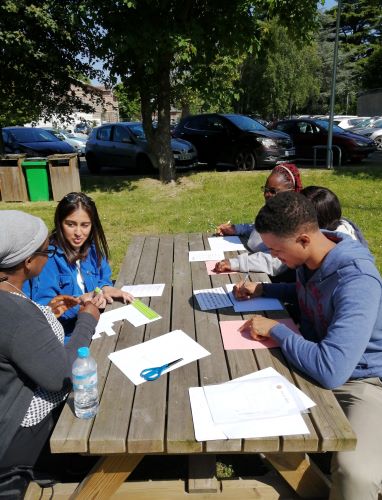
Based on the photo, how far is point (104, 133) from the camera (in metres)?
12.1

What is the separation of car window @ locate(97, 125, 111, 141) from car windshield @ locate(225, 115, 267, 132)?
3134 millimetres

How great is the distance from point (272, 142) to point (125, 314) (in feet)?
29.2

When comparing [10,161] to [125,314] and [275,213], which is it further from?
[275,213]

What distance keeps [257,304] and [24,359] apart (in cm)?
129

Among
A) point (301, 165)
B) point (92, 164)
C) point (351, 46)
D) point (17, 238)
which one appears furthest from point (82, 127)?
point (17, 238)

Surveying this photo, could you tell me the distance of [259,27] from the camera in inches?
344

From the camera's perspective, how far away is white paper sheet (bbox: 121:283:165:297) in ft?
8.81

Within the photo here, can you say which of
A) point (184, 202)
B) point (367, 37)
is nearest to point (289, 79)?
point (367, 37)

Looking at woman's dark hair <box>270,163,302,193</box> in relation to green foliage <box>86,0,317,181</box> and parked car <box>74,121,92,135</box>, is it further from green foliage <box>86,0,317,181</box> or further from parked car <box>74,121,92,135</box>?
parked car <box>74,121,92,135</box>

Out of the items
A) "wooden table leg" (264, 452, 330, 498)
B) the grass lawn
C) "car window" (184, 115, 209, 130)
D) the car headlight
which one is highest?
"car window" (184, 115, 209, 130)

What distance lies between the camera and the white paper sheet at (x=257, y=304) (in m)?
2.41

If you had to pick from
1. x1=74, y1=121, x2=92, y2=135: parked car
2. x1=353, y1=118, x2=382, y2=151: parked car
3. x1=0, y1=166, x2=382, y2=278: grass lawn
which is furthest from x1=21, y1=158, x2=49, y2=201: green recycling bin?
x1=74, y1=121, x2=92, y2=135: parked car

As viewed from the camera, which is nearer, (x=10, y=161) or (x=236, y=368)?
(x=236, y=368)

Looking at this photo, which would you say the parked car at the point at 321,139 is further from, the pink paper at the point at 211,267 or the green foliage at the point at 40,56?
the pink paper at the point at 211,267
